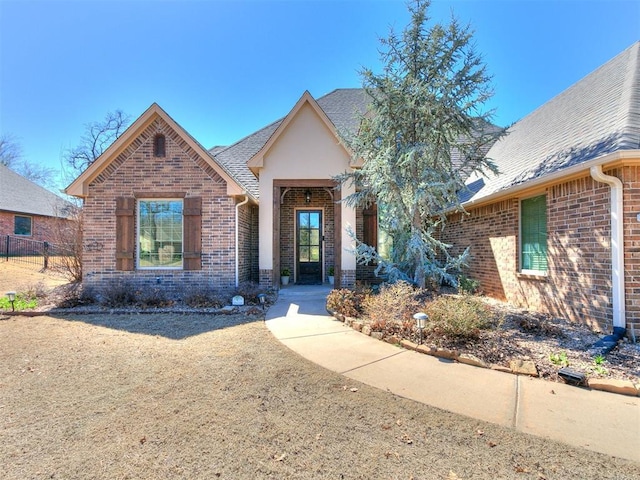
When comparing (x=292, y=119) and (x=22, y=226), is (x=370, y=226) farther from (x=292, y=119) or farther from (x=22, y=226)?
(x=22, y=226)

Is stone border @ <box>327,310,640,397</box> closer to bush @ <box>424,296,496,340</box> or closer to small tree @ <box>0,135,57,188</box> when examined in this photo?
bush @ <box>424,296,496,340</box>

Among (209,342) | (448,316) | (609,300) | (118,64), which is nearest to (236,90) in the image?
Answer: (118,64)

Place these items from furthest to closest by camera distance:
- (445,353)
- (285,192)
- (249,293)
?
(285,192) < (249,293) < (445,353)

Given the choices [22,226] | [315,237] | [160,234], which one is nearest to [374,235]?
[315,237]

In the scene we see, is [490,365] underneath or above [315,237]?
underneath

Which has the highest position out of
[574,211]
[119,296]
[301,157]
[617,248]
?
[301,157]

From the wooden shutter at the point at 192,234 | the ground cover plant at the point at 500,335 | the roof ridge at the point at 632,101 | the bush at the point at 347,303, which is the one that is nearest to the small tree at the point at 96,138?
the wooden shutter at the point at 192,234

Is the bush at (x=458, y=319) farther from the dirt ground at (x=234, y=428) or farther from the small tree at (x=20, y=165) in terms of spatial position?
the small tree at (x=20, y=165)

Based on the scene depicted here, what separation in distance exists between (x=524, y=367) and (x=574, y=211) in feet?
10.8

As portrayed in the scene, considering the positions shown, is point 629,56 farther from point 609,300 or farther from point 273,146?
point 273,146

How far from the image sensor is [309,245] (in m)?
11.3

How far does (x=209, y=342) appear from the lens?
5.06 metres

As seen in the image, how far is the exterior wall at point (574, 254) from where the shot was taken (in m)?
4.74

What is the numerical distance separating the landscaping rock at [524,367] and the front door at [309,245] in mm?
7763
